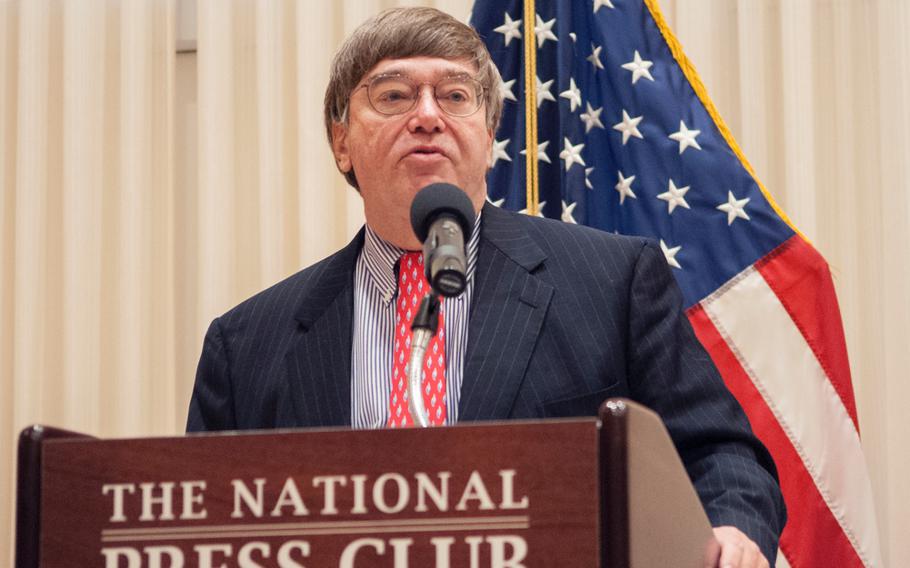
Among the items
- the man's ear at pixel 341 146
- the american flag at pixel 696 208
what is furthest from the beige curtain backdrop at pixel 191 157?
the man's ear at pixel 341 146

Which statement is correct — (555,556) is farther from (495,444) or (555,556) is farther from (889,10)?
(889,10)

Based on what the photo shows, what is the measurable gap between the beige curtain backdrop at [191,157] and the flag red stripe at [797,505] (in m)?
0.62

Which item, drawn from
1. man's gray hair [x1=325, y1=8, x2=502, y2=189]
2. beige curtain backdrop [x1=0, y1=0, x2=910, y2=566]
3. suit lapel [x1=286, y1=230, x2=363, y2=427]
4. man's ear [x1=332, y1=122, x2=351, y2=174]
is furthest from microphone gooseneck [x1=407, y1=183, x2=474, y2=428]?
beige curtain backdrop [x1=0, y1=0, x2=910, y2=566]

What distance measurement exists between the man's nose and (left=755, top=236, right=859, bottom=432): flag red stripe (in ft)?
3.80

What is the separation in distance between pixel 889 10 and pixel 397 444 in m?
2.82

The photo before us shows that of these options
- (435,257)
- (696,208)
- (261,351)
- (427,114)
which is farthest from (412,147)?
(696,208)

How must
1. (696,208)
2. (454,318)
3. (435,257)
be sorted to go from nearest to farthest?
(435,257), (454,318), (696,208)

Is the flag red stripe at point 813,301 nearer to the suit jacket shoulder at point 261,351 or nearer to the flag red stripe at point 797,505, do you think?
the flag red stripe at point 797,505

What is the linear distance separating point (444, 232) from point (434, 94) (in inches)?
32.3

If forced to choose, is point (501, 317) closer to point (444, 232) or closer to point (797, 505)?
point (444, 232)

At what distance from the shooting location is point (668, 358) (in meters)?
2.21

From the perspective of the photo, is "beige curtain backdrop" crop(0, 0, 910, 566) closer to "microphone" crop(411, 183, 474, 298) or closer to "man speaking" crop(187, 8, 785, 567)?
"man speaking" crop(187, 8, 785, 567)

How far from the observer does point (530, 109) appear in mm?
3324

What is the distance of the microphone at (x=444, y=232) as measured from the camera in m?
1.54
